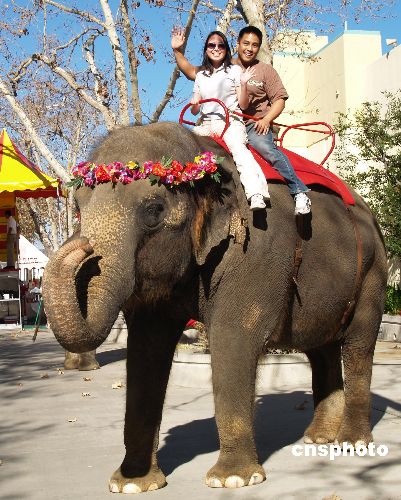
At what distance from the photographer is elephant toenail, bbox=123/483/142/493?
470 cm

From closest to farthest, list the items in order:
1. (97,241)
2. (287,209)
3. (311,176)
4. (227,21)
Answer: (97,241), (287,209), (311,176), (227,21)

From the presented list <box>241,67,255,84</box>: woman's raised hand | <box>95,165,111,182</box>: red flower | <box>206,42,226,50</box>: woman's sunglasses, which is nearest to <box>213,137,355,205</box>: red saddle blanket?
<box>241,67,255,84</box>: woman's raised hand

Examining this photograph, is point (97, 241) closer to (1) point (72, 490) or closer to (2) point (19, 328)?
(1) point (72, 490)

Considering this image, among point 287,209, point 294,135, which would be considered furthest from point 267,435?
point 294,135

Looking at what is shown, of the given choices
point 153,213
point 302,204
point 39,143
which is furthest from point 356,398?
point 39,143

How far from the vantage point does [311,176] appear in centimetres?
538

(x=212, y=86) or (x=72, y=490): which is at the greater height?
(x=212, y=86)

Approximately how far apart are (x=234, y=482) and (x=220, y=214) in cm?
152

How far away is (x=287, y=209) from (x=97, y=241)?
4.61ft

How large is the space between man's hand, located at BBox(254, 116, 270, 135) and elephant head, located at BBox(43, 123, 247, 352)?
1.23ft

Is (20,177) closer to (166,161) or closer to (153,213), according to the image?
(166,161)

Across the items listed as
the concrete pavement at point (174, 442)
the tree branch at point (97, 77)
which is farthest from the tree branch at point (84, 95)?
the concrete pavement at point (174, 442)

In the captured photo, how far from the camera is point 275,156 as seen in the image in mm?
5141

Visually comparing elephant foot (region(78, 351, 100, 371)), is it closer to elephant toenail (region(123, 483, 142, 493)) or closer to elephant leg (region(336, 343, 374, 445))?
elephant leg (region(336, 343, 374, 445))
